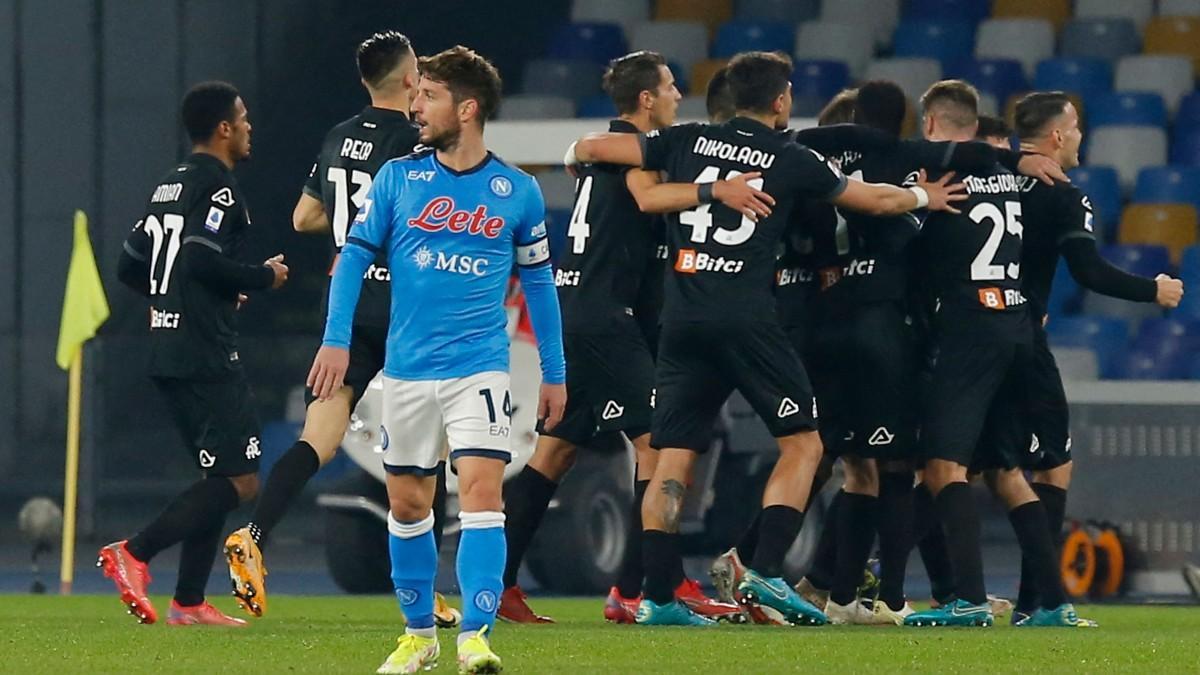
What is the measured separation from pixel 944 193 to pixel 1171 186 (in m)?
7.86

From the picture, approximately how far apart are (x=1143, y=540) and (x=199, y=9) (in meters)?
9.10

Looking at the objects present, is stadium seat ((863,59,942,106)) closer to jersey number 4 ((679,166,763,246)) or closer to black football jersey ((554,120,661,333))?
black football jersey ((554,120,661,333))

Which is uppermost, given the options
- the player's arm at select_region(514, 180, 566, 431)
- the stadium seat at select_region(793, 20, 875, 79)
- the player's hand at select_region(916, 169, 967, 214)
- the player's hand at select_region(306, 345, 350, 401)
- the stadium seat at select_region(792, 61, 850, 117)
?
the stadium seat at select_region(793, 20, 875, 79)

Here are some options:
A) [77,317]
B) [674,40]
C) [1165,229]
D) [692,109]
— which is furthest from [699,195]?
[674,40]

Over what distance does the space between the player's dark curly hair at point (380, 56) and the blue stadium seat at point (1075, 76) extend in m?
9.34

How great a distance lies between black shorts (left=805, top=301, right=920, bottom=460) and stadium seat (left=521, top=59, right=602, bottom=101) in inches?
335

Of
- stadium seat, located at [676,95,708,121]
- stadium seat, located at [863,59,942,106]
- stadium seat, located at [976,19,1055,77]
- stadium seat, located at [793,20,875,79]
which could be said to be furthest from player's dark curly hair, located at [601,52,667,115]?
stadium seat, located at [976,19,1055,77]

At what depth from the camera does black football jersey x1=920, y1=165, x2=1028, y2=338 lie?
10484 millimetres

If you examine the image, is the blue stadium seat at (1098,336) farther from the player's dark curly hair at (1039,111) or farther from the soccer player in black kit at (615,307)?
the soccer player in black kit at (615,307)

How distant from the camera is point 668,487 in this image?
10.3 metres

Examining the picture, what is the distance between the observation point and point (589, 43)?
19.5 m

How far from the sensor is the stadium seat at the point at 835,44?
19.4 metres

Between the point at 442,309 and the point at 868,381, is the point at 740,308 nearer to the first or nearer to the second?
the point at 868,381

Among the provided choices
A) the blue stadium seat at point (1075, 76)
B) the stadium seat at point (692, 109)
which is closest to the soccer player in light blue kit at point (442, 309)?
the stadium seat at point (692, 109)
